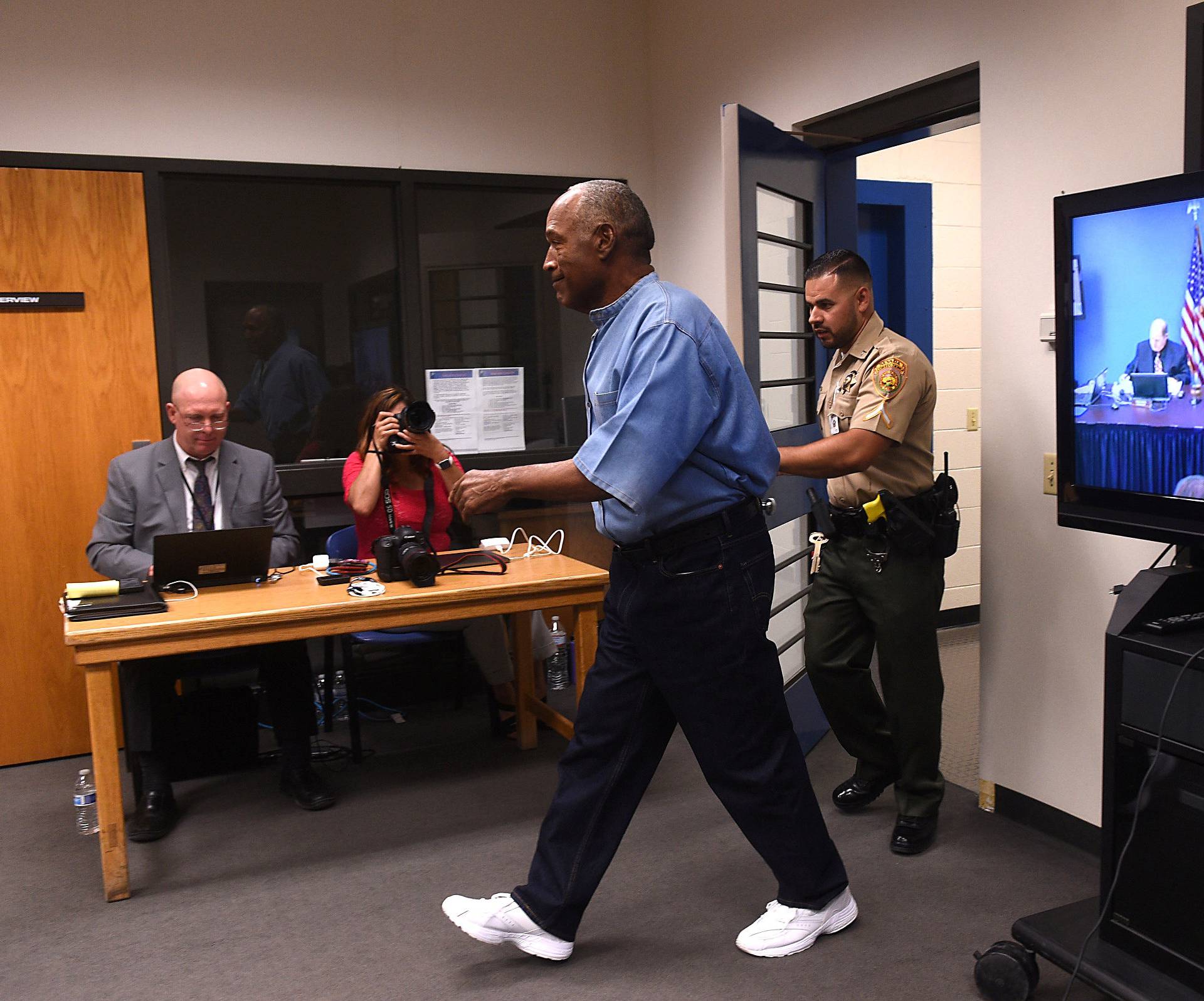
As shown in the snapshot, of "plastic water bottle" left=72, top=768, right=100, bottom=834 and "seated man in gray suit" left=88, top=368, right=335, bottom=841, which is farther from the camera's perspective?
"seated man in gray suit" left=88, top=368, right=335, bottom=841

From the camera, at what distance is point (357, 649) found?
4133mm

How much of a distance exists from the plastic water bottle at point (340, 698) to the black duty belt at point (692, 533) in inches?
89.5

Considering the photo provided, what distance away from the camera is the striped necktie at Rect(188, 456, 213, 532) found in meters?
3.42

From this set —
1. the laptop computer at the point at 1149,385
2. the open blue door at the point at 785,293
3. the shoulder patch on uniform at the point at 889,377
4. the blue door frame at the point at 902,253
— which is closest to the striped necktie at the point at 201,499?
the open blue door at the point at 785,293

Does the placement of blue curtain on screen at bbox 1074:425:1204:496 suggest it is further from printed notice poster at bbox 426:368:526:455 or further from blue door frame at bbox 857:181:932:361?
blue door frame at bbox 857:181:932:361

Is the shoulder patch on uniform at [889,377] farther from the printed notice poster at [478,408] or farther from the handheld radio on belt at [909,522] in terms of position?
the printed notice poster at [478,408]

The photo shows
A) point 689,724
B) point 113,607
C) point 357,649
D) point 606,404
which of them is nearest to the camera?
point 606,404

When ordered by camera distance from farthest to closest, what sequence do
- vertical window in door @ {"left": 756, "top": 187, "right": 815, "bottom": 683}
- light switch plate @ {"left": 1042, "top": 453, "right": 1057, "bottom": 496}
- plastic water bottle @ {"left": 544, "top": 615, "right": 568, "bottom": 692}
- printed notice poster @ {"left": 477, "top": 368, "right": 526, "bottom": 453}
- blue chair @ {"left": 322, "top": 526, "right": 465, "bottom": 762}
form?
1. printed notice poster @ {"left": 477, "top": 368, "right": 526, "bottom": 453}
2. plastic water bottle @ {"left": 544, "top": 615, "right": 568, "bottom": 692}
3. blue chair @ {"left": 322, "top": 526, "right": 465, "bottom": 762}
4. vertical window in door @ {"left": 756, "top": 187, "right": 815, "bottom": 683}
5. light switch plate @ {"left": 1042, "top": 453, "right": 1057, "bottom": 496}

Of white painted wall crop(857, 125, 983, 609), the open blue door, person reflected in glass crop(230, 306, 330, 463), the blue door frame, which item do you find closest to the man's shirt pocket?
the open blue door

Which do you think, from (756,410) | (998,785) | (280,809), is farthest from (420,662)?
(756,410)

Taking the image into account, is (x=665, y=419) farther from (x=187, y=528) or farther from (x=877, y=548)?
(x=187, y=528)

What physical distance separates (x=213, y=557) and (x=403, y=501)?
2.72 feet

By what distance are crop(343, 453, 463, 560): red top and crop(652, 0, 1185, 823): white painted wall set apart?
6.06ft

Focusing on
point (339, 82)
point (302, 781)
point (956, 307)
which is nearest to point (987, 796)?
point (302, 781)
